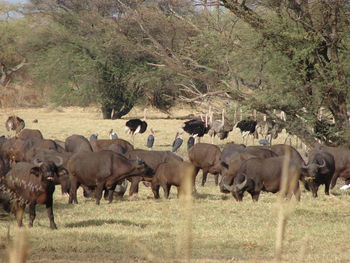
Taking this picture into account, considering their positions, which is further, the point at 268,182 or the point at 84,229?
the point at 268,182

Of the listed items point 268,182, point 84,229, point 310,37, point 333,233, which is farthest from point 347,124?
point 84,229

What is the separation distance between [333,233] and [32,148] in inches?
336

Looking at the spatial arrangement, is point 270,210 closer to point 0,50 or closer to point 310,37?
point 310,37

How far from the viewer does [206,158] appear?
17.9m

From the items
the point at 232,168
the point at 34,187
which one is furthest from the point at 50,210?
the point at 232,168

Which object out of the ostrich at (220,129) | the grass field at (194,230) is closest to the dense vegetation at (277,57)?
the grass field at (194,230)

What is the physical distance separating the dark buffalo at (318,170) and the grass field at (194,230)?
1.12ft

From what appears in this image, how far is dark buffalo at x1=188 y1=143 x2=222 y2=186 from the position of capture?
17.8 metres

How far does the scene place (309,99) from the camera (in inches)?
738

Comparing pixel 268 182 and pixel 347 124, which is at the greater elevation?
pixel 347 124

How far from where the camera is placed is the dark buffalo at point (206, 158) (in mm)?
17812

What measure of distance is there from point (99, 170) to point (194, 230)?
145 inches

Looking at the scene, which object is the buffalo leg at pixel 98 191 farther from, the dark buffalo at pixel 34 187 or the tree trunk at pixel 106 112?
the tree trunk at pixel 106 112

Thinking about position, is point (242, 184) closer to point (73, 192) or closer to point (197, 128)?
Result: point (73, 192)
